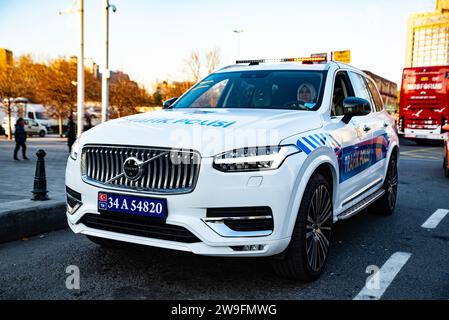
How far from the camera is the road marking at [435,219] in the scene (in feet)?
19.5

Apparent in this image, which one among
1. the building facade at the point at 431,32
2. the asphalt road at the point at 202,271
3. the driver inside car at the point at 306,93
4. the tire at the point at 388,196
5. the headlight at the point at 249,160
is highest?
the building facade at the point at 431,32

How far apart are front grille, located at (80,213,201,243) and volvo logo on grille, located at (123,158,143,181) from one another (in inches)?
11.8

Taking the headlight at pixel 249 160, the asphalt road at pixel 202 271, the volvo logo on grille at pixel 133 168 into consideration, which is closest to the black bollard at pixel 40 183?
the asphalt road at pixel 202 271

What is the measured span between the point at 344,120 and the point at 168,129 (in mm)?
1893

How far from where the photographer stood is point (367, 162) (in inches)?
207

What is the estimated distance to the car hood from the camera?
10.9ft

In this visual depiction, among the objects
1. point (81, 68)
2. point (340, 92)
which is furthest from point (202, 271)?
point (81, 68)

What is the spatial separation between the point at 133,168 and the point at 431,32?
3390 inches

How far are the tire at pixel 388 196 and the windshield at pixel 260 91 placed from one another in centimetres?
226

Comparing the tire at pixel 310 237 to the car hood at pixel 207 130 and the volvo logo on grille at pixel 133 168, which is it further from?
the volvo logo on grille at pixel 133 168

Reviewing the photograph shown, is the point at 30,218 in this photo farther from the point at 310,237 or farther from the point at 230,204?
the point at 310,237

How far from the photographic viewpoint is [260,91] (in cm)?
485
